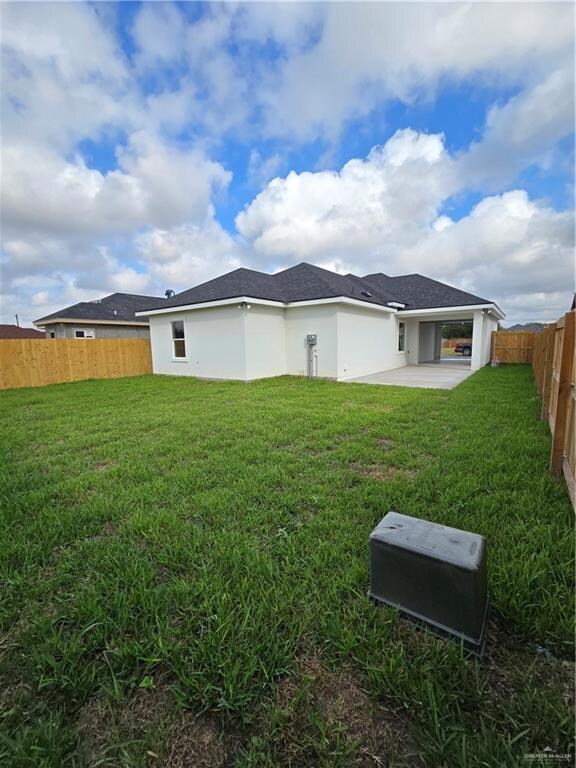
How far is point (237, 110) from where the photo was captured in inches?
342

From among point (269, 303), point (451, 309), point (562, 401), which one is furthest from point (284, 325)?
point (562, 401)

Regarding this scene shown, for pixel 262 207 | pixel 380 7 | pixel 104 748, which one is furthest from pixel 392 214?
pixel 104 748

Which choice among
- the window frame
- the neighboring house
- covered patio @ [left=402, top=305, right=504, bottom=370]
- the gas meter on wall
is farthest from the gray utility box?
the neighboring house

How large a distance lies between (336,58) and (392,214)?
937cm

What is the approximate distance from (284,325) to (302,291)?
4.67 feet

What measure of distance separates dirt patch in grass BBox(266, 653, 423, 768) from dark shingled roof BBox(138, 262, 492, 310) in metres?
10.2

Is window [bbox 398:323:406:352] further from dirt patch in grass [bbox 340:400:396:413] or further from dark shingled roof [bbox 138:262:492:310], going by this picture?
dirt patch in grass [bbox 340:400:396:413]

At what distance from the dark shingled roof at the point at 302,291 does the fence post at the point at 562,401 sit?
823 cm

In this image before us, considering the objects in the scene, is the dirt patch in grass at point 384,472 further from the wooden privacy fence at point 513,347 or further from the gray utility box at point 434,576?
the wooden privacy fence at point 513,347

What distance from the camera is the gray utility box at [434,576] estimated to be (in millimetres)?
1493

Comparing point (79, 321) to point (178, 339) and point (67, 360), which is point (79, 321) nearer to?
point (67, 360)

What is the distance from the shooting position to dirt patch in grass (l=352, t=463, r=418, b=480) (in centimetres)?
346

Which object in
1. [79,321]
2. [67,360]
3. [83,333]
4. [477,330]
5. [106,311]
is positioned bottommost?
[67,360]

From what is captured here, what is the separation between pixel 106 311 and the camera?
20109 millimetres
